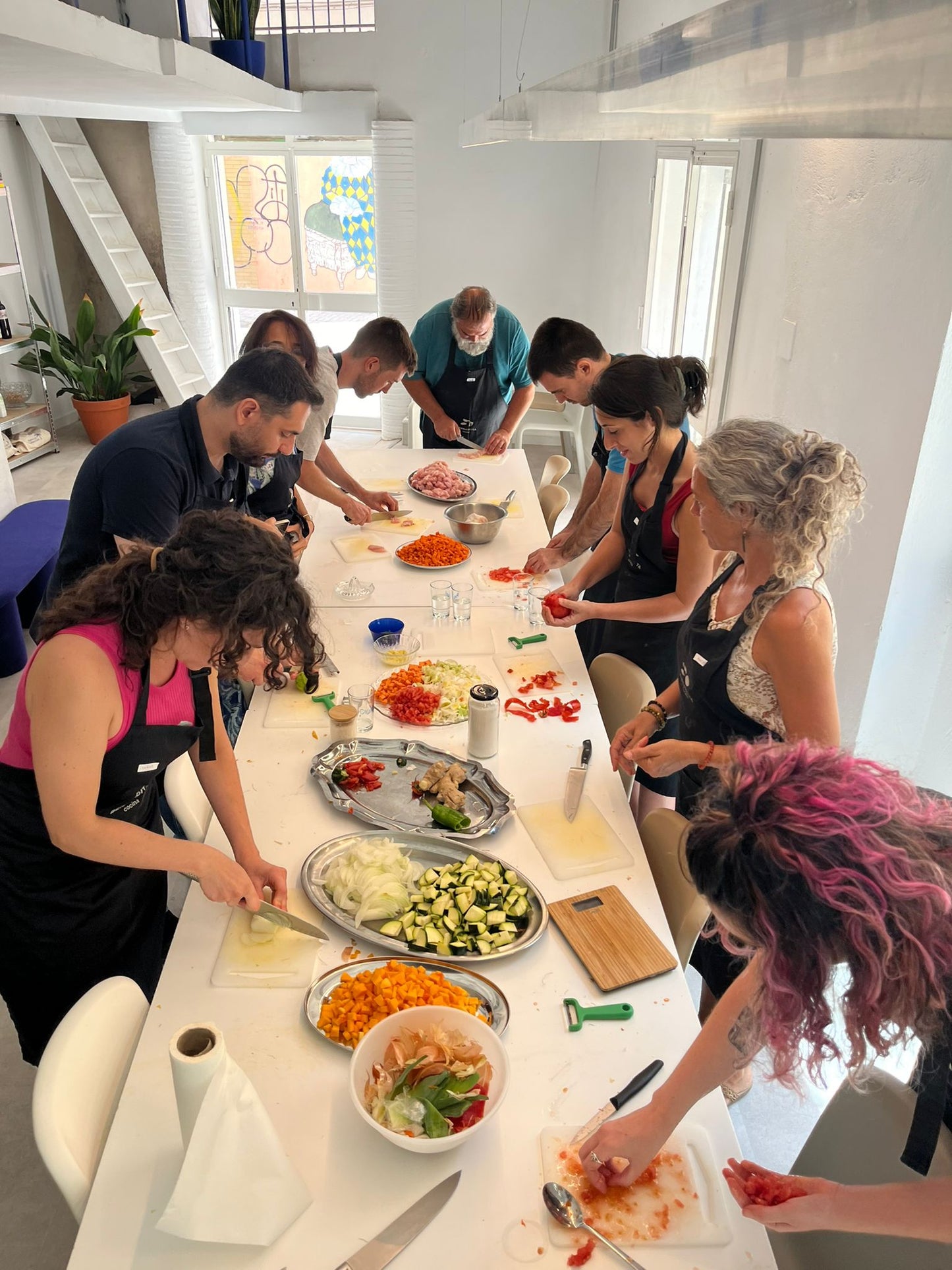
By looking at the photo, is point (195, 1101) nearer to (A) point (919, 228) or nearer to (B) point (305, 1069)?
(B) point (305, 1069)

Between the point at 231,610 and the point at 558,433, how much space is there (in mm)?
7848

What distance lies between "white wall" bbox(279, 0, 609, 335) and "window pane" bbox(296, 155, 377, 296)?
0.58m

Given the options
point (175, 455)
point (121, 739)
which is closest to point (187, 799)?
point (121, 739)

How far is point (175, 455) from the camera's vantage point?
269cm

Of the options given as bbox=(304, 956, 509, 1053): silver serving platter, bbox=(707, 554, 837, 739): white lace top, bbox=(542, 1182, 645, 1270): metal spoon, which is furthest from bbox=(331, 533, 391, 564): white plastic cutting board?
bbox=(542, 1182, 645, 1270): metal spoon

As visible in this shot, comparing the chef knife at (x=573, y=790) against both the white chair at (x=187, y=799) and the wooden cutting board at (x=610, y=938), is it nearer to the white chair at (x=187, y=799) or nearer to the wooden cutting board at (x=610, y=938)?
the wooden cutting board at (x=610, y=938)

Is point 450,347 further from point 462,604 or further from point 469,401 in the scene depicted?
point 462,604

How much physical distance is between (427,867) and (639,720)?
0.75m

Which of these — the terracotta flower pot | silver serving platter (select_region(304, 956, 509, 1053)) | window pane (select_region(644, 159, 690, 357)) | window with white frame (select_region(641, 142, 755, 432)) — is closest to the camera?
silver serving platter (select_region(304, 956, 509, 1053))

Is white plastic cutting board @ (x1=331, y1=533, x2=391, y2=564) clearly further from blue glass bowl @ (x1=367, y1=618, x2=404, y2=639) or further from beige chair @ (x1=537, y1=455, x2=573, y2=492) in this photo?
beige chair @ (x1=537, y1=455, x2=573, y2=492)

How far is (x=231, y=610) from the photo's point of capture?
1797 millimetres

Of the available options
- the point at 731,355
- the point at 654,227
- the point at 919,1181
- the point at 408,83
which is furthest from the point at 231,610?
the point at 408,83

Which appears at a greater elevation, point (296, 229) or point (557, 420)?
point (296, 229)

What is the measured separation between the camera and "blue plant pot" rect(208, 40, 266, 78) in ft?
21.0
